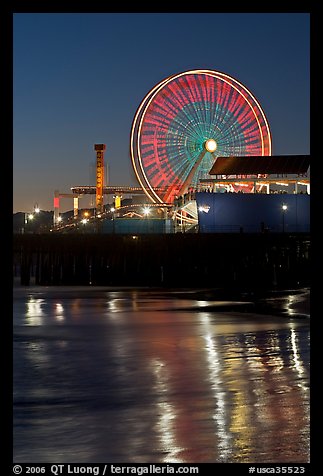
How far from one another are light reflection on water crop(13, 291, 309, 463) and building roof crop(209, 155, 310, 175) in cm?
3528

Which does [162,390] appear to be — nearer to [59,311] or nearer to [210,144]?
[59,311]

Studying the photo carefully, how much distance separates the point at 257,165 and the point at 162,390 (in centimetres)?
4789

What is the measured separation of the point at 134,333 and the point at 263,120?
3551 cm

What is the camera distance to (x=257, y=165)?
61.4 m

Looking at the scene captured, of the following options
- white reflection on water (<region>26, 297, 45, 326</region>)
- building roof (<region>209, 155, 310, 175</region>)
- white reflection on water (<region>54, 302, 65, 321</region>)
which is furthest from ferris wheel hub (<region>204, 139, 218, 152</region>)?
white reflection on water (<region>54, 302, 65, 321</region>)

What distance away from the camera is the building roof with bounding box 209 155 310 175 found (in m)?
61.3

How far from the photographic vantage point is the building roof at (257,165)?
61312 millimetres

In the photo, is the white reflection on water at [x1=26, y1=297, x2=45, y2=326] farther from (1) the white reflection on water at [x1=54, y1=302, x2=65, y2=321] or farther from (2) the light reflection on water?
(1) the white reflection on water at [x1=54, y1=302, x2=65, y2=321]

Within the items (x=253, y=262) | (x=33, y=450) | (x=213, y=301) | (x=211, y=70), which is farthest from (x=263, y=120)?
(x=33, y=450)

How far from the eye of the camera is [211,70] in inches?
2174

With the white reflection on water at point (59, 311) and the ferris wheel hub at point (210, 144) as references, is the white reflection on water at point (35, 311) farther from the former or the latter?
the ferris wheel hub at point (210, 144)

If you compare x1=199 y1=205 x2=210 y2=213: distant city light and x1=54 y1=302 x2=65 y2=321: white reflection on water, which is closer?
x1=54 y1=302 x2=65 y2=321: white reflection on water

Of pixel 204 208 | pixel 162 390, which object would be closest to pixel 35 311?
pixel 162 390

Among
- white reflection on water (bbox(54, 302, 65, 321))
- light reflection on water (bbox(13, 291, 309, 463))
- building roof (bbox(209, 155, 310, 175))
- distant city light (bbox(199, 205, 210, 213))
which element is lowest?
light reflection on water (bbox(13, 291, 309, 463))
